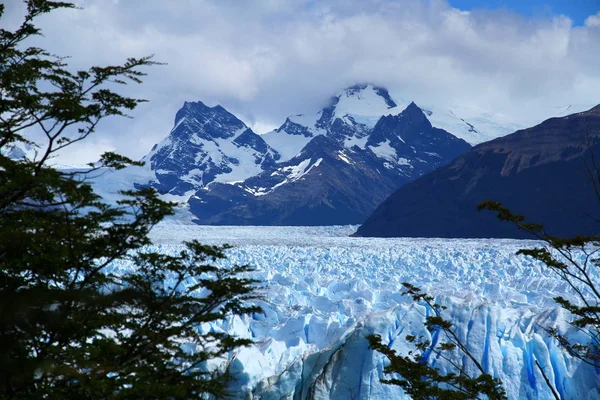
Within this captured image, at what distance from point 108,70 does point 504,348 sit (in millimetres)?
9808

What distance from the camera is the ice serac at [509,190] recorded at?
204 ft

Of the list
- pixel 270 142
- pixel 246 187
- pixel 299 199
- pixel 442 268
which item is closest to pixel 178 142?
pixel 270 142

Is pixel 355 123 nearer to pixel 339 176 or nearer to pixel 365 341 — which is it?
pixel 339 176

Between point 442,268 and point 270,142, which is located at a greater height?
point 270,142

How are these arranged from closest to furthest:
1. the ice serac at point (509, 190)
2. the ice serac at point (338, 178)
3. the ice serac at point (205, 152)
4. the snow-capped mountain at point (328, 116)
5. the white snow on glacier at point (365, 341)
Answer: the white snow on glacier at point (365, 341)
the ice serac at point (509, 190)
the ice serac at point (338, 178)
the ice serac at point (205, 152)
the snow-capped mountain at point (328, 116)

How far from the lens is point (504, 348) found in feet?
41.7

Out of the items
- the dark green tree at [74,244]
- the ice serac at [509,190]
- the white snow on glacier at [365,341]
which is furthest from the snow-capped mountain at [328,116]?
the dark green tree at [74,244]

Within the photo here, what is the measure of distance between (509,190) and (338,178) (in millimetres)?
52615

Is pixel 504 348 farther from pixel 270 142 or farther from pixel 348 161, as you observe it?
pixel 270 142

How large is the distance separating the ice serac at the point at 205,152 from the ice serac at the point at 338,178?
99.0 ft

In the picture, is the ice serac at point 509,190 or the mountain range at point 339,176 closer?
the ice serac at point 509,190

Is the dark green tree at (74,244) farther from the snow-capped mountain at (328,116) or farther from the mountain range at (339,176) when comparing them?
the snow-capped mountain at (328,116)

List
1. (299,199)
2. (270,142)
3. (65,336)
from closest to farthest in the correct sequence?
(65,336) < (299,199) < (270,142)

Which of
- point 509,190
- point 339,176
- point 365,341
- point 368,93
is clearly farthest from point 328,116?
point 365,341
